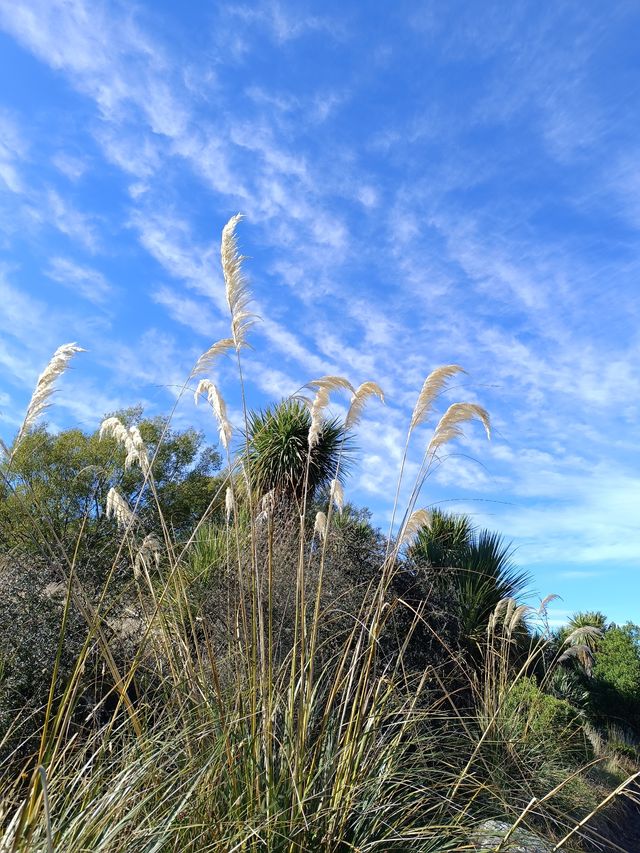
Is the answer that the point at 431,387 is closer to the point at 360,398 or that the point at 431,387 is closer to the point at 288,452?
the point at 360,398

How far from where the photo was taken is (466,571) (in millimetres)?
10734

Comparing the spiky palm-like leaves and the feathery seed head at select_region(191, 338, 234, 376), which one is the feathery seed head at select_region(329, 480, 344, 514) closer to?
the feathery seed head at select_region(191, 338, 234, 376)

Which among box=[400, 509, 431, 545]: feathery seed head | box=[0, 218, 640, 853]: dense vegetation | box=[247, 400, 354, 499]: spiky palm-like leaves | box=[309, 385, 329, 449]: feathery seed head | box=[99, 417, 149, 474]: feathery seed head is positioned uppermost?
box=[247, 400, 354, 499]: spiky palm-like leaves

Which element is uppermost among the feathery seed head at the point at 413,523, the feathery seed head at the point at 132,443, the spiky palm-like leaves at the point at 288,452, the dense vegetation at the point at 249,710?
the spiky palm-like leaves at the point at 288,452

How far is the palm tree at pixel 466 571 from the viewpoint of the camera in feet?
36.9

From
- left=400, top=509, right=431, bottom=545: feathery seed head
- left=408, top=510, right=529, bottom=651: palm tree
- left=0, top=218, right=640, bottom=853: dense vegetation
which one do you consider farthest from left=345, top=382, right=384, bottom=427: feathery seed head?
left=408, top=510, right=529, bottom=651: palm tree

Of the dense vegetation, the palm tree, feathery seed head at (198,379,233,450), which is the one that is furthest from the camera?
the palm tree

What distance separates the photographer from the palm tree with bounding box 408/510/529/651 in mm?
11250

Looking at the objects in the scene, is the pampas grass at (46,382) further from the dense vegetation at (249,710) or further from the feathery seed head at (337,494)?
the feathery seed head at (337,494)

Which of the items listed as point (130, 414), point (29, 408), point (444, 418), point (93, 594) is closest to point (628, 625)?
point (130, 414)

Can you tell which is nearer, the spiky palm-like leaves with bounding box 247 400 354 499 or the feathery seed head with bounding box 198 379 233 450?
the feathery seed head with bounding box 198 379 233 450

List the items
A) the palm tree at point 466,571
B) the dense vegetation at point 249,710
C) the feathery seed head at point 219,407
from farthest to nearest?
the palm tree at point 466,571 → the feathery seed head at point 219,407 → the dense vegetation at point 249,710

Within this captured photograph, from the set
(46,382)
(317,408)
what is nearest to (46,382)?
(46,382)

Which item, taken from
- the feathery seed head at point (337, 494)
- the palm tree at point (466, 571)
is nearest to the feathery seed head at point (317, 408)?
the feathery seed head at point (337, 494)
